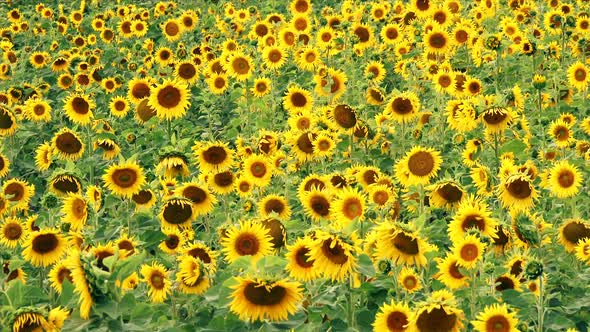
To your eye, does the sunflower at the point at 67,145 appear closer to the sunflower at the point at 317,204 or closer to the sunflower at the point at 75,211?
the sunflower at the point at 75,211

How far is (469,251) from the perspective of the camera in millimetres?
4434

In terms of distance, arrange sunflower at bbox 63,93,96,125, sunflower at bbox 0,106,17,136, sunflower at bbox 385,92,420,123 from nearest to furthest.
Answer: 1. sunflower at bbox 385,92,420,123
2. sunflower at bbox 63,93,96,125
3. sunflower at bbox 0,106,17,136

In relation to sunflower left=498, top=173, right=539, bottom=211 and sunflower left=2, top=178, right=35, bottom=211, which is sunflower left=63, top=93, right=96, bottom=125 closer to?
sunflower left=2, top=178, right=35, bottom=211

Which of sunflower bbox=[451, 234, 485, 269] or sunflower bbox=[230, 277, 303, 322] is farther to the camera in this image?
sunflower bbox=[451, 234, 485, 269]

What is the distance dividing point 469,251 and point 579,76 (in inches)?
200

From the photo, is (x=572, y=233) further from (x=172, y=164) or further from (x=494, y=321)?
(x=172, y=164)

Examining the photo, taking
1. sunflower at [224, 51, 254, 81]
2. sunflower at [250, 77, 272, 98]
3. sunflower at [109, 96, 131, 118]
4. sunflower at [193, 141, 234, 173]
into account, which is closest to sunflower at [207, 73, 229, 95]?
sunflower at [224, 51, 254, 81]

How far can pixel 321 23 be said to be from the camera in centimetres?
1494

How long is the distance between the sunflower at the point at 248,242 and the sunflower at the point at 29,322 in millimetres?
1396

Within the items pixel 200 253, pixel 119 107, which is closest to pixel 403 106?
pixel 200 253

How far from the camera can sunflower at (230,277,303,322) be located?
3.65 m

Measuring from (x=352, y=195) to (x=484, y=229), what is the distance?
92 centimetres

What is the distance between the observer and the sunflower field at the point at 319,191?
386 cm

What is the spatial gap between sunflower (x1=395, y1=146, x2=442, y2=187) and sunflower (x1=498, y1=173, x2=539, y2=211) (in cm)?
53
